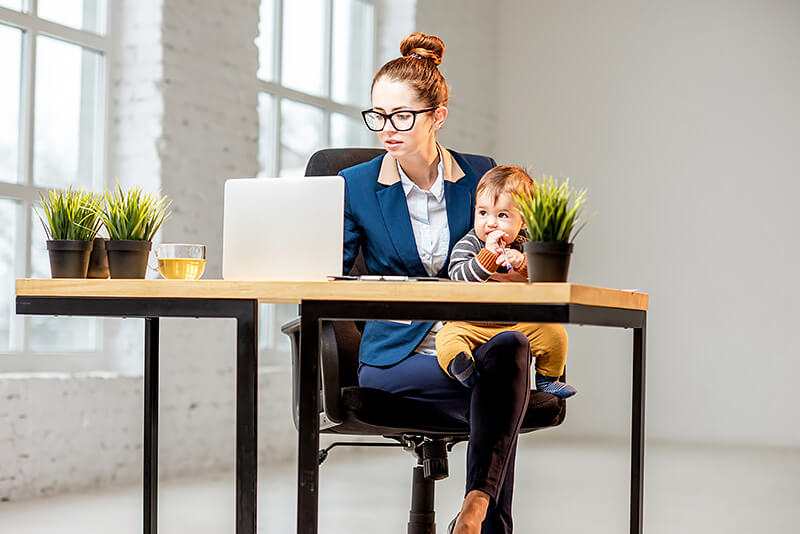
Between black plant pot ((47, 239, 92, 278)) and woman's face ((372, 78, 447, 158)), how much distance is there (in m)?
0.70

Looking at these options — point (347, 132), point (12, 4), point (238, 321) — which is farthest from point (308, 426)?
point (347, 132)

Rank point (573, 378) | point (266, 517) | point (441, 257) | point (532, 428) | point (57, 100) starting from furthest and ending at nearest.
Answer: point (573, 378)
point (57, 100)
point (266, 517)
point (441, 257)
point (532, 428)

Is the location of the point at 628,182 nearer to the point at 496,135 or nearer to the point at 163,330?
the point at 496,135

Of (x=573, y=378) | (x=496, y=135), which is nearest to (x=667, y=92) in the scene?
(x=496, y=135)

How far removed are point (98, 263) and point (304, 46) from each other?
162 inches

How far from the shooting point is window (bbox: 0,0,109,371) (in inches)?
165

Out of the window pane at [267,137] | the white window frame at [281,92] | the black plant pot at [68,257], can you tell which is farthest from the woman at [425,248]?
the window pane at [267,137]

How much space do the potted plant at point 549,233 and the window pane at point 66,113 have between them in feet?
10.7

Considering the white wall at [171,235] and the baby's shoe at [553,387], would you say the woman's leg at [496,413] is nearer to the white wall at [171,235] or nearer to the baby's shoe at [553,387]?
the baby's shoe at [553,387]

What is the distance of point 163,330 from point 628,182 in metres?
3.70

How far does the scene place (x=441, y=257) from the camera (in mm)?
2332

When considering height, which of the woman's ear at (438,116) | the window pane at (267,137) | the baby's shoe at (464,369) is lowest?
the baby's shoe at (464,369)

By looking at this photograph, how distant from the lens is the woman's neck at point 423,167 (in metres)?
2.36

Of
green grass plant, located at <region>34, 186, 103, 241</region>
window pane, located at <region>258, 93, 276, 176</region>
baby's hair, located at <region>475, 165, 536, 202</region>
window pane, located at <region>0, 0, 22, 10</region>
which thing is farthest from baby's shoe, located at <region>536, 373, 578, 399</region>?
window pane, located at <region>258, 93, 276, 176</region>
